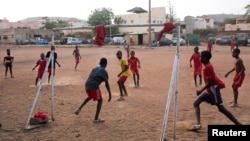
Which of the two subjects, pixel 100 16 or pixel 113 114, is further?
pixel 100 16

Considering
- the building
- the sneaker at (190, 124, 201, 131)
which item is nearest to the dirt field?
the sneaker at (190, 124, 201, 131)

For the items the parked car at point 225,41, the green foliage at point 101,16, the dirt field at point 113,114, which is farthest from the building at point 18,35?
the dirt field at point 113,114

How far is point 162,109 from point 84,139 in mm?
3152

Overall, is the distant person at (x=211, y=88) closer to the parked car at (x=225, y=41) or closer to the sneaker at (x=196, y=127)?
the sneaker at (x=196, y=127)

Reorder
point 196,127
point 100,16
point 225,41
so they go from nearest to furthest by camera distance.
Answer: point 196,127 < point 225,41 < point 100,16

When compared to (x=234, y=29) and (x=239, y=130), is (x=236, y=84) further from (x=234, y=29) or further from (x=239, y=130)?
(x=234, y=29)

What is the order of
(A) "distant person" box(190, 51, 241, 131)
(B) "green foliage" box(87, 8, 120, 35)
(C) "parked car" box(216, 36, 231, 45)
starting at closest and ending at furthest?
1. (A) "distant person" box(190, 51, 241, 131)
2. (C) "parked car" box(216, 36, 231, 45)
3. (B) "green foliage" box(87, 8, 120, 35)

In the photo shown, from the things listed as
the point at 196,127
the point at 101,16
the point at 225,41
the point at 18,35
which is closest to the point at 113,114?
the point at 196,127

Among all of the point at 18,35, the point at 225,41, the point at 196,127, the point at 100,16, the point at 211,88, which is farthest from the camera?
the point at 100,16

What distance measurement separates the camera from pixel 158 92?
11.9 meters

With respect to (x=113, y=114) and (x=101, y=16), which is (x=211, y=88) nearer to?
(x=113, y=114)

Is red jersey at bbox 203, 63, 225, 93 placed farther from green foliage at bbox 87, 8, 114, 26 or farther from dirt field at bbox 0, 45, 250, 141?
green foliage at bbox 87, 8, 114, 26

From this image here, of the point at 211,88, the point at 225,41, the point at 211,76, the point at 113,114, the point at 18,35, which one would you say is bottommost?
the point at 113,114

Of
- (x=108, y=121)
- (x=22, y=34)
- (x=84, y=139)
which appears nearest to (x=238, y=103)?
(x=108, y=121)
